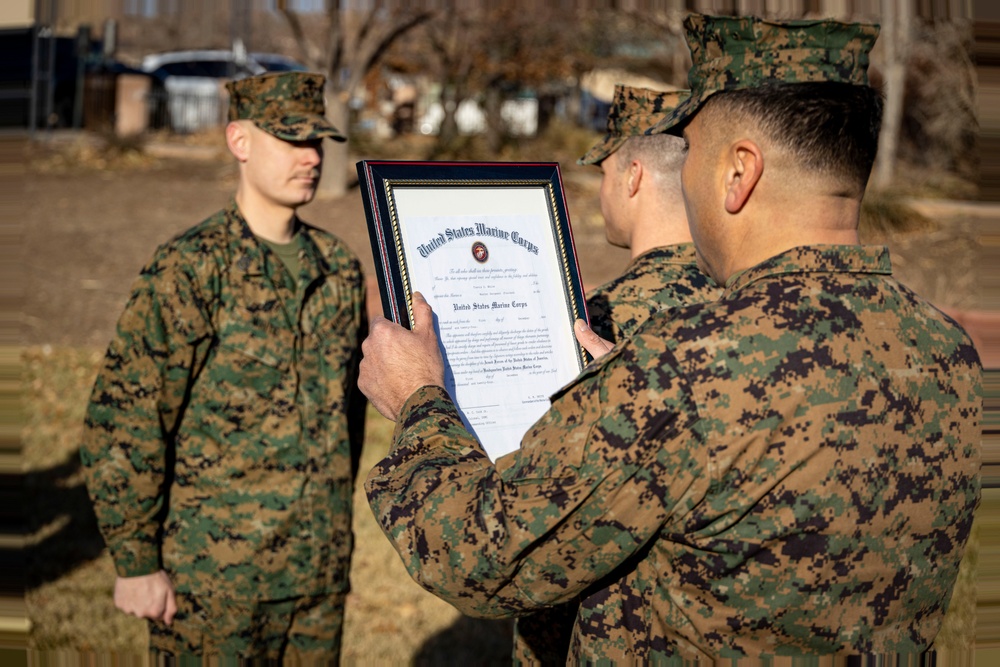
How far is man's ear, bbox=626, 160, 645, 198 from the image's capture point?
126 inches

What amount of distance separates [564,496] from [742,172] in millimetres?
714

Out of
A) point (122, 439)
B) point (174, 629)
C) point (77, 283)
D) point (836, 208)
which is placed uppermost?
point (836, 208)

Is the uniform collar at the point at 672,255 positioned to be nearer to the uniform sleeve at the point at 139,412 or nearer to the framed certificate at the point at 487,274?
the framed certificate at the point at 487,274

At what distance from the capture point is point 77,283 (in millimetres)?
12789

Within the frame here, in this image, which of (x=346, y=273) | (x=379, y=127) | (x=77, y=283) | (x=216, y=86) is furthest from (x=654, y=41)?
(x=346, y=273)

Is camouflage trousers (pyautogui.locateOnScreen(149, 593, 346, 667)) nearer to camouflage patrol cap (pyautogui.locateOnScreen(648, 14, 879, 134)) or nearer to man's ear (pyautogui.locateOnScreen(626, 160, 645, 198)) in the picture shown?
man's ear (pyautogui.locateOnScreen(626, 160, 645, 198))

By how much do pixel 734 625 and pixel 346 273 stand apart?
257 cm

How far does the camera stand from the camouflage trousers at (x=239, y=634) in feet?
11.6

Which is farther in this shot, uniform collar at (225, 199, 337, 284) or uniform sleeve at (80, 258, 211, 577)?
uniform collar at (225, 199, 337, 284)

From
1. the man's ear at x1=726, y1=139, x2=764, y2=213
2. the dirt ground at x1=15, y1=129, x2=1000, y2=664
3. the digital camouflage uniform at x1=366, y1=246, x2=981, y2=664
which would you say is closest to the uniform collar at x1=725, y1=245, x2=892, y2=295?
the digital camouflage uniform at x1=366, y1=246, x2=981, y2=664

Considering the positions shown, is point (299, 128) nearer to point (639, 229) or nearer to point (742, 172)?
point (639, 229)

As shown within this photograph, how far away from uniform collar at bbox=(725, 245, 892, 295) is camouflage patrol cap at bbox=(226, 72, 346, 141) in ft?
7.84

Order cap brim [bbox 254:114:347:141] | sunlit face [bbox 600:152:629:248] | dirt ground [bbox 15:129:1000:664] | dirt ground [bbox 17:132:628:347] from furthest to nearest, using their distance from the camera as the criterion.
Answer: dirt ground [bbox 17:132:628:347] → dirt ground [bbox 15:129:1000:664] → cap brim [bbox 254:114:347:141] → sunlit face [bbox 600:152:629:248]

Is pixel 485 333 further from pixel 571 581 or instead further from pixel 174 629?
pixel 174 629
